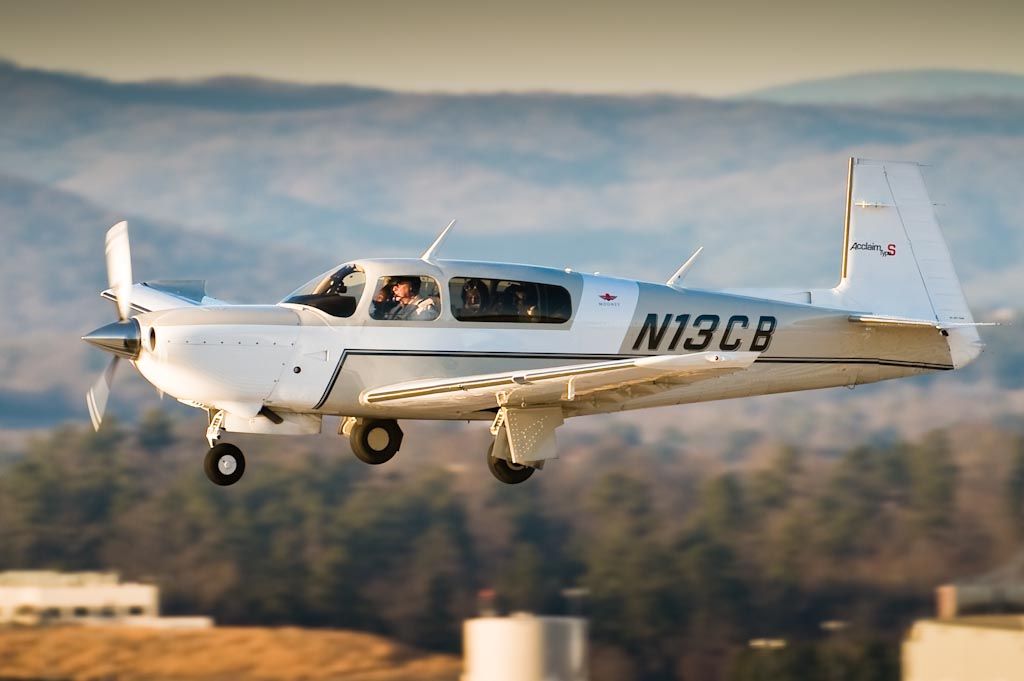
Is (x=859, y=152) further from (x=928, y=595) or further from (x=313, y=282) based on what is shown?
(x=313, y=282)

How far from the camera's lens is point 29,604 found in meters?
43.6

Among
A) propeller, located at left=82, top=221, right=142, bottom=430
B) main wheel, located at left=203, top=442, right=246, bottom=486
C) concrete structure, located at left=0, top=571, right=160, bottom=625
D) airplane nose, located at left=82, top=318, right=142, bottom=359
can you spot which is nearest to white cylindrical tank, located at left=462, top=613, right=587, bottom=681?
concrete structure, located at left=0, top=571, right=160, bottom=625

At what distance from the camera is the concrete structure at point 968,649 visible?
108 ft

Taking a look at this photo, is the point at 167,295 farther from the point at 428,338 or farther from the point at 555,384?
the point at 555,384

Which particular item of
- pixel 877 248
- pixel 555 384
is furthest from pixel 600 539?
pixel 555 384

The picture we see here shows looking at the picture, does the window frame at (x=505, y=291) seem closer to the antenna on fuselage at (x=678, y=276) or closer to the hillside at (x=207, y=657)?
the antenna on fuselage at (x=678, y=276)

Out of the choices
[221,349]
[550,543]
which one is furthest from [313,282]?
[550,543]

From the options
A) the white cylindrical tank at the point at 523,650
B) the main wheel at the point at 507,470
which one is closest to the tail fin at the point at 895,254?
the main wheel at the point at 507,470

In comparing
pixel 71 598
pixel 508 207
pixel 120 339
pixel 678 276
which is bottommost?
pixel 71 598

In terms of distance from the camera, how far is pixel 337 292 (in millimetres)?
15656

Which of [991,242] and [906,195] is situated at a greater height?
[991,242]

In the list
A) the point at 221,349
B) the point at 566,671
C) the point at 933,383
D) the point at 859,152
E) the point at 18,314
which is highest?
the point at 859,152

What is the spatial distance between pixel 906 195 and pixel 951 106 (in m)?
161

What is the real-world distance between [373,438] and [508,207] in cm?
14841
